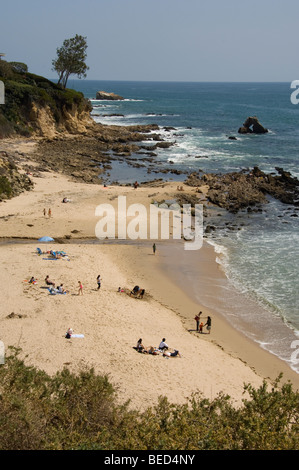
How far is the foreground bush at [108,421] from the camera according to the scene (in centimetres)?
923

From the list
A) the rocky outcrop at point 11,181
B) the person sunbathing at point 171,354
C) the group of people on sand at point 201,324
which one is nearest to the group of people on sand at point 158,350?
the person sunbathing at point 171,354

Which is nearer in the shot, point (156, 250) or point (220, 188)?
point (156, 250)

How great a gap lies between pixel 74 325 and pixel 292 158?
46.0 m

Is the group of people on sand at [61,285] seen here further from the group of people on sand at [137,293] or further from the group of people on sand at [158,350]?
the group of people on sand at [158,350]

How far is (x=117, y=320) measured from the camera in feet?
61.8

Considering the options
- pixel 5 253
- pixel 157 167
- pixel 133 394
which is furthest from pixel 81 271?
pixel 157 167

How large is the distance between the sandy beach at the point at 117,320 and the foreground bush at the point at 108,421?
2.77 meters

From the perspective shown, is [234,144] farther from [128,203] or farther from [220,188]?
[128,203]

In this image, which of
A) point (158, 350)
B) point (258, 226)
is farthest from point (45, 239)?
point (258, 226)

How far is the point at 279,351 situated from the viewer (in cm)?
1788

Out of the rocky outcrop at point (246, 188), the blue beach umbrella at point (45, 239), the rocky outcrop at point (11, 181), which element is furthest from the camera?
the rocky outcrop at point (246, 188)

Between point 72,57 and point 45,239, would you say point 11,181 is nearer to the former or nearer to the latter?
point 45,239

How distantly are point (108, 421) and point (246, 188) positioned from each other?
108 feet

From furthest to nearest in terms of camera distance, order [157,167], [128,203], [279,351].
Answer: [157,167]
[128,203]
[279,351]
